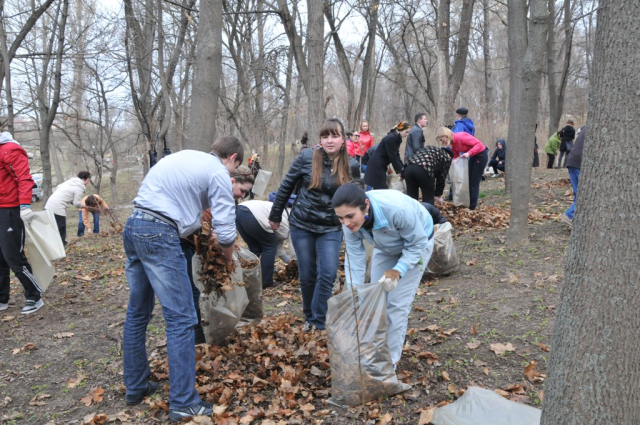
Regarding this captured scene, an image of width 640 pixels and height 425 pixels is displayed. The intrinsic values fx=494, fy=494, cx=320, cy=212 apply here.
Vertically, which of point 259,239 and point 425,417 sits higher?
point 259,239

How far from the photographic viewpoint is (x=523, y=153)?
246 inches

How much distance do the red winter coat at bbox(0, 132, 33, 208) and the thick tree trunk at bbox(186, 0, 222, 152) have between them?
6.53 ft

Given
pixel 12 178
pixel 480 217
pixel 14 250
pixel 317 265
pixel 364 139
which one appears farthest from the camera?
pixel 364 139

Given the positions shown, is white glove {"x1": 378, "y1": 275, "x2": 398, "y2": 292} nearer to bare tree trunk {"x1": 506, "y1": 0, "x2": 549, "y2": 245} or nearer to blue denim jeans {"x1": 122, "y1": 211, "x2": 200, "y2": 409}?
blue denim jeans {"x1": 122, "y1": 211, "x2": 200, "y2": 409}

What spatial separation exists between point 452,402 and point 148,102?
43.8ft

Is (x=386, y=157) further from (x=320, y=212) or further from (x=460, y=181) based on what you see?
(x=320, y=212)

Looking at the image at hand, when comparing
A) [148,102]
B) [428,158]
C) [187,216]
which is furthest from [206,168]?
[148,102]

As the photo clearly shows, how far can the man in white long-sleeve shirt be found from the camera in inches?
117

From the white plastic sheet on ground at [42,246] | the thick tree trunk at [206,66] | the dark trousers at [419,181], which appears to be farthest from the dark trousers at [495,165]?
the white plastic sheet on ground at [42,246]

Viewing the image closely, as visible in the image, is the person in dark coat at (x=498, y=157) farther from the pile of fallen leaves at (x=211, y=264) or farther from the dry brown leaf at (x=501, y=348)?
the pile of fallen leaves at (x=211, y=264)

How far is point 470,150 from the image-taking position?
812 cm

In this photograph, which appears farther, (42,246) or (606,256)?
(42,246)

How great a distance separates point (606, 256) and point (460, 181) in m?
6.49

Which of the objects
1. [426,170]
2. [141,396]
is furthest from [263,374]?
[426,170]
